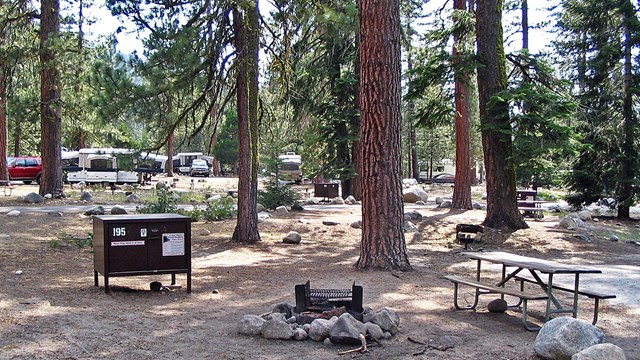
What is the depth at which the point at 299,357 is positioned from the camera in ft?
19.9

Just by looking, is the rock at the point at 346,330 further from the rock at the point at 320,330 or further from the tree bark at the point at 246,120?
the tree bark at the point at 246,120

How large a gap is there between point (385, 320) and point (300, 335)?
3.02ft

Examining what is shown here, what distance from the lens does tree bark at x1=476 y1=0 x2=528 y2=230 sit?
1700 centimetres

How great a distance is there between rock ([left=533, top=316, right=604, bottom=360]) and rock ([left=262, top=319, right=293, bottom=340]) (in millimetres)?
2392

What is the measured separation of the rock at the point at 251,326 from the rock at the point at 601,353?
3050 mm

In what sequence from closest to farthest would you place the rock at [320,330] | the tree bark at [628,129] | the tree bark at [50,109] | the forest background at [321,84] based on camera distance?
the rock at [320,330]
the forest background at [321,84]
the tree bark at [50,109]
the tree bark at [628,129]

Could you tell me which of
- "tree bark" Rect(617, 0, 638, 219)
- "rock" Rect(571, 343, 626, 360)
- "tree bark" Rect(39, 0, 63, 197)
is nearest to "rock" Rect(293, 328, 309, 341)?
"rock" Rect(571, 343, 626, 360)

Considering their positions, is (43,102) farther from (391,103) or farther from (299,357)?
(299,357)

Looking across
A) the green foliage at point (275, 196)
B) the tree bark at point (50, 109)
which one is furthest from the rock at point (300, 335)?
the tree bark at point (50, 109)

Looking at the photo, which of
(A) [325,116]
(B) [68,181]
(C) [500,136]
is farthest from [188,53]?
(B) [68,181]

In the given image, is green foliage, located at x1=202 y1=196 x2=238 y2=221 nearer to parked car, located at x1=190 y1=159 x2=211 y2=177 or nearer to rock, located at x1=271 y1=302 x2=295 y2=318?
rock, located at x1=271 y1=302 x2=295 y2=318

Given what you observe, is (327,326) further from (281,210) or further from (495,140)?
(281,210)

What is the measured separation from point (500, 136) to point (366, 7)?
6891mm

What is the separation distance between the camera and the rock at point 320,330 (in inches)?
260
